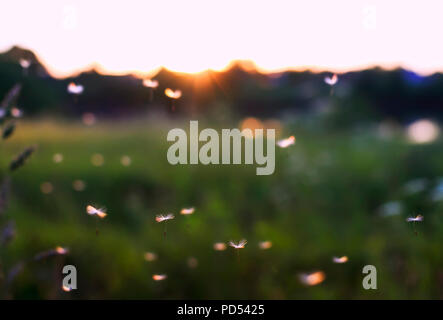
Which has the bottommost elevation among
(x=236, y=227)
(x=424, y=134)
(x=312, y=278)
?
Result: (x=312, y=278)

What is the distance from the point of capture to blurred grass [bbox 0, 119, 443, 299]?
11.8 ft

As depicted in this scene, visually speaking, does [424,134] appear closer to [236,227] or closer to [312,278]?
[236,227]

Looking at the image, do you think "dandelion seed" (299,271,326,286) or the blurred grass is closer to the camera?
"dandelion seed" (299,271,326,286)

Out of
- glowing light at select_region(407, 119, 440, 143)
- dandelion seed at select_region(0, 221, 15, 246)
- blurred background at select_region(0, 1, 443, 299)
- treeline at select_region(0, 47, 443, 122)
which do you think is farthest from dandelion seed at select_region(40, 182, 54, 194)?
treeline at select_region(0, 47, 443, 122)

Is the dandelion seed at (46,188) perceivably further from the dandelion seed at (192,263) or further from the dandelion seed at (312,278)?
the dandelion seed at (312,278)

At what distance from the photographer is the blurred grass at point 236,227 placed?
360 cm

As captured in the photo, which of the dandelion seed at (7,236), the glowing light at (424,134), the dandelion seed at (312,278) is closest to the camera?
the dandelion seed at (7,236)

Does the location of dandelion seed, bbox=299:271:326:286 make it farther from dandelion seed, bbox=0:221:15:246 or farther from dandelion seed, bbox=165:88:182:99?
dandelion seed, bbox=0:221:15:246

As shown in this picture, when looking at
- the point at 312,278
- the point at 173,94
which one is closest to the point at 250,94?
the point at 312,278

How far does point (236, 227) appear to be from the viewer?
14.3ft

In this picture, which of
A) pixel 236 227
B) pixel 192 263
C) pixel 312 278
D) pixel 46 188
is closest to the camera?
pixel 312 278

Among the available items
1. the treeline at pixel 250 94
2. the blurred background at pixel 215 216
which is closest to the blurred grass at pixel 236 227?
the blurred background at pixel 215 216
